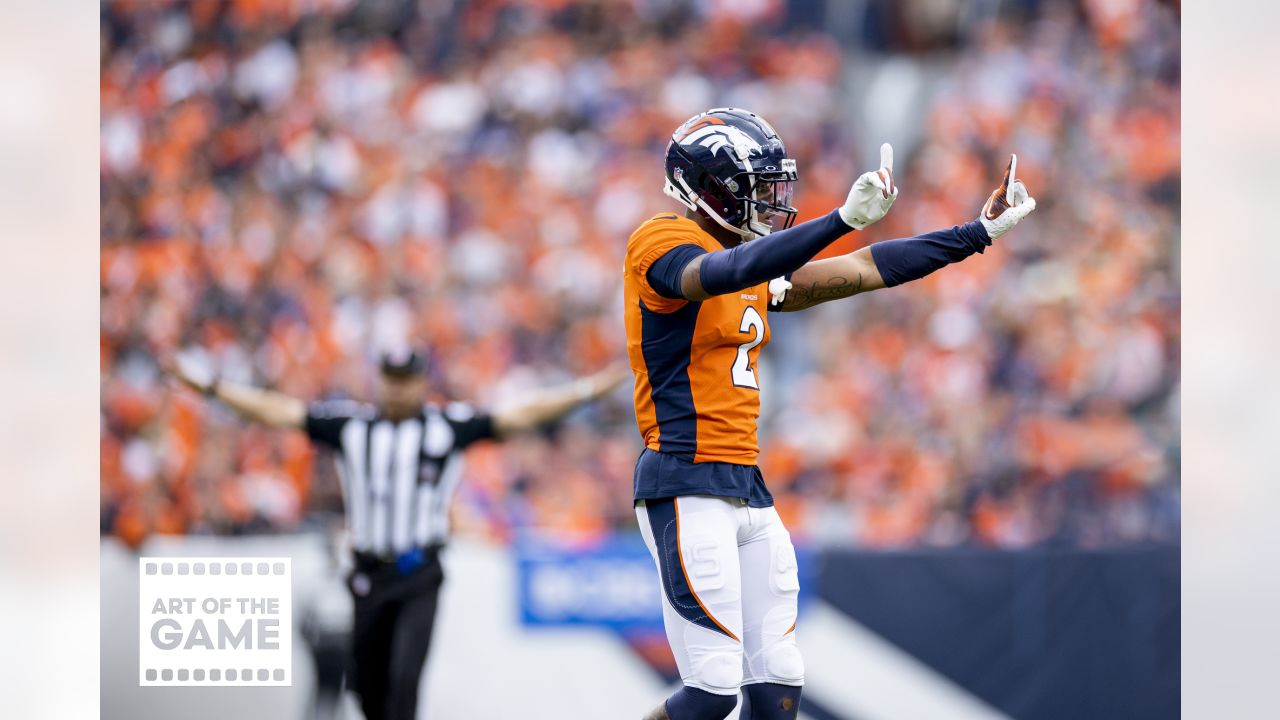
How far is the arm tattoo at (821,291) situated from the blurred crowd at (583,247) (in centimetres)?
144

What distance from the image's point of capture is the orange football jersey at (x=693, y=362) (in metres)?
2.88

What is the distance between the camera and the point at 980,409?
15.1 ft

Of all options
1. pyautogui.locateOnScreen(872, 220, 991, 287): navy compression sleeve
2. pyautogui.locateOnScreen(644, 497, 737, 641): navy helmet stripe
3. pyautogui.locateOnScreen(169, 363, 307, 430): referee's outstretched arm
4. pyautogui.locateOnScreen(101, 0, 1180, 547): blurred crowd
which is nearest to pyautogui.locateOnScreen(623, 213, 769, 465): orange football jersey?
pyautogui.locateOnScreen(644, 497, 737, 641): navy helmet stripe

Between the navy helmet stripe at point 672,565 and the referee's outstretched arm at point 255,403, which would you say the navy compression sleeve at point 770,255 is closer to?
the navy helmet stripe at point 672,565

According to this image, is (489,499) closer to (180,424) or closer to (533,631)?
(533,631)

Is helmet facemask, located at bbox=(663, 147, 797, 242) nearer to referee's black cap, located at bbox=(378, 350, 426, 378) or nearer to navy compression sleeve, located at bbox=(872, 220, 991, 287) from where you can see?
navy compression sleeve, located at bbox=(872, 220, 991, 287)

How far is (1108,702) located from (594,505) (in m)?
2.08

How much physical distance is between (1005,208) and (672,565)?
1.21 meters

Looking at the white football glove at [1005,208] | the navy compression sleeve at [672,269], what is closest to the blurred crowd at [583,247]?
the white football glove at [1005,208]

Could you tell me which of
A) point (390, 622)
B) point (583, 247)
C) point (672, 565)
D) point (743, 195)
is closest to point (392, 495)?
point (390, 622)

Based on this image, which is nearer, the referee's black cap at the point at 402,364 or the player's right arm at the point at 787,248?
the player's right arm at the point at 787,248

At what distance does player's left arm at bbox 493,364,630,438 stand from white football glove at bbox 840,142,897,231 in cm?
212

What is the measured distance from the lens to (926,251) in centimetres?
300

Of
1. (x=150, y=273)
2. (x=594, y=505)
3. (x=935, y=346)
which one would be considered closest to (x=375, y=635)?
(x=594, y=505)
